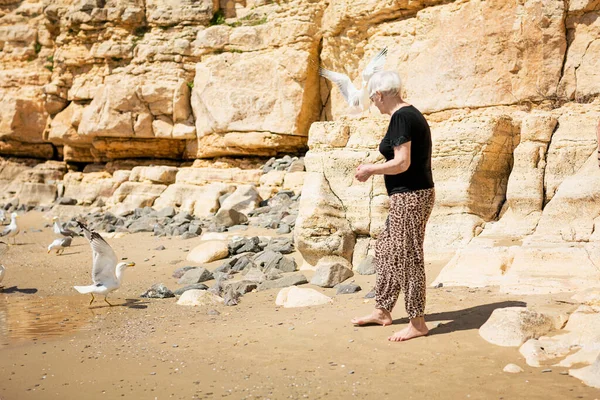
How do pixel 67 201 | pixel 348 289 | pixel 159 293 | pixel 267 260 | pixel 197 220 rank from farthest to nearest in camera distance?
pixel 67 201
pixel 197 220
pixel 267 260
pixel 159 293
pixel 348 289

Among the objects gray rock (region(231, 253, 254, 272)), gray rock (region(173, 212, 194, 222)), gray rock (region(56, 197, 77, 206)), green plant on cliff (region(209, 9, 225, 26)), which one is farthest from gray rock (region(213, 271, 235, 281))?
gray rock (region(56, 197, 77, 206))

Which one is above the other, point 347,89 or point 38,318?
point 347,89

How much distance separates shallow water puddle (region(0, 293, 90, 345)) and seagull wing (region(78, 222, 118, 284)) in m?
0.39

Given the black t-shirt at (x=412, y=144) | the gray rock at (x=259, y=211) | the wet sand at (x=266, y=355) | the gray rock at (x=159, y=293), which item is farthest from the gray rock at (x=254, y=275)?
the gray rock at (x=259, y=211)

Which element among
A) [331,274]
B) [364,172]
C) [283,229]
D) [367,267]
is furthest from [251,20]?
[364,172]

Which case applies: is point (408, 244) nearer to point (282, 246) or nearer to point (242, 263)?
point (242, 263)

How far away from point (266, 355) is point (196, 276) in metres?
3.54

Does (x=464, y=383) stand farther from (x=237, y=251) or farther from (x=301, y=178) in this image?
(x=301, y=178)

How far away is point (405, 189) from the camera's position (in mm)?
3721

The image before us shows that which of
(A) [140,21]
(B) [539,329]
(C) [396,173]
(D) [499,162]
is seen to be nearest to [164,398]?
(C) [396,173]

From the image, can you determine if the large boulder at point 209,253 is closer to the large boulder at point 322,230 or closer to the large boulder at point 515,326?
the large boulder at point 322,230

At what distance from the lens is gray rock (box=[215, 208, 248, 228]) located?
10.8 metres

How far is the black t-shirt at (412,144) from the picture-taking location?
3627mm

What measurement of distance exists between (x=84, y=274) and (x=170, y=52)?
917cm
